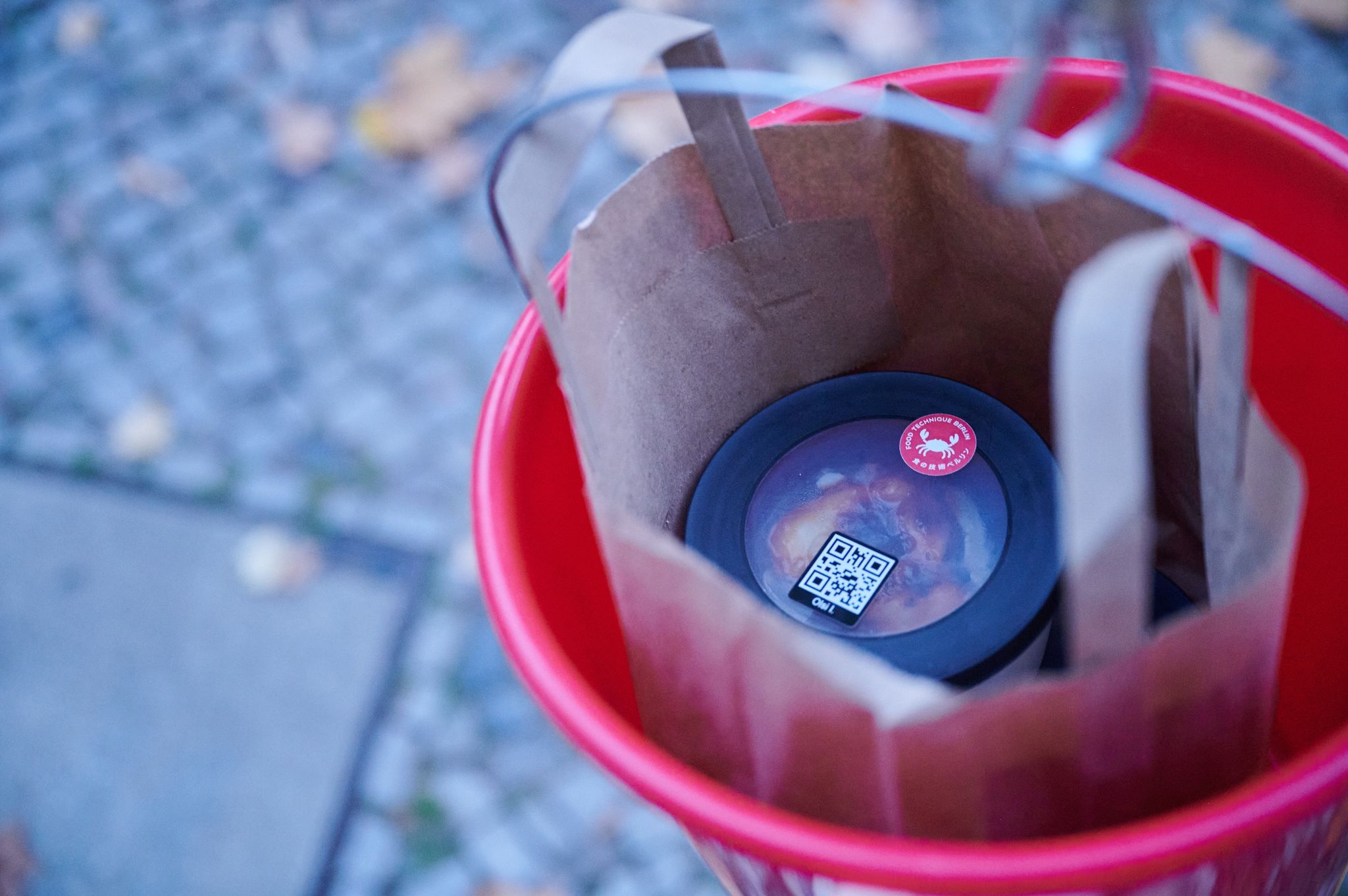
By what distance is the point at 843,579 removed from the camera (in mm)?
823

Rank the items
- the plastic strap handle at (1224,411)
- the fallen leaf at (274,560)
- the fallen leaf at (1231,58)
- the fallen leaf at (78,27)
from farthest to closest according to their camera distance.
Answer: the fallen leaf at (78,27) → the fallen leaf at (1231,58) → the fallen leaf at (274,560) → the plastic strap handle at (1224,411)

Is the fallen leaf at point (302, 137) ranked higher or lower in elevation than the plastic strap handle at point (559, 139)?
lower

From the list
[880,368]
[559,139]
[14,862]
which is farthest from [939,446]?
[14,862]

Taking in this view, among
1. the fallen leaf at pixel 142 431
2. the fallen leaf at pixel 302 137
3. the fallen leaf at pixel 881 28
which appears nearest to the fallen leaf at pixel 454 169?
the fallen leaf at pixel 302 137

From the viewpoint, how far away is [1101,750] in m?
0.56

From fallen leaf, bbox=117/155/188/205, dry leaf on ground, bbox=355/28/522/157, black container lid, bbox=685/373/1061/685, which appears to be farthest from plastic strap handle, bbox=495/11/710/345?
fallen leaf, bbox=117/155/188/205

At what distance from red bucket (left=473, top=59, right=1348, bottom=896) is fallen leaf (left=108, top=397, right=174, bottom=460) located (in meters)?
1.28

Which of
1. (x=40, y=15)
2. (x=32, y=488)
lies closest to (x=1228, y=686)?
Result: (x=32, y=488)

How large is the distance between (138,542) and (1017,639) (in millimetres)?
1577

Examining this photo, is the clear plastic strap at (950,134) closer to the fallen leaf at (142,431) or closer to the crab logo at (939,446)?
the crab logo at (939,446)

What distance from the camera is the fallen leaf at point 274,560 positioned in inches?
68.8

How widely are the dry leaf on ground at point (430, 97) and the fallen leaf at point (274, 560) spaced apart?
815 mm

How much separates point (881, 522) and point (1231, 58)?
1.53 metres

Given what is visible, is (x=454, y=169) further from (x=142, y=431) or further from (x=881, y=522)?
(x=881, y=522)
